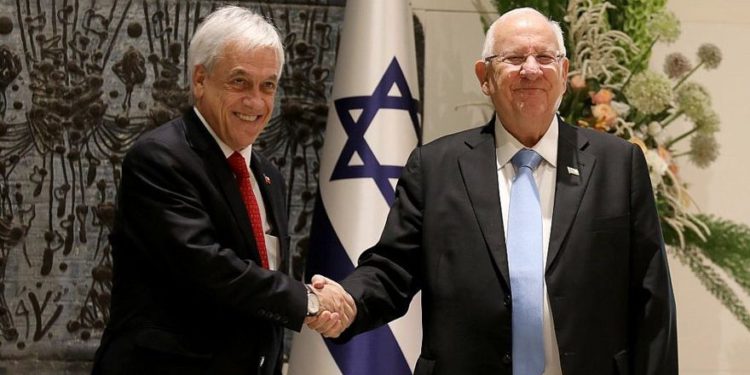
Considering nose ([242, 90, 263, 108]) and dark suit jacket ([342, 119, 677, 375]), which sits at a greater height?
nose ([242, 90, 263, 108])

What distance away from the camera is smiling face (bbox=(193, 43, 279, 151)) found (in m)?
2.91

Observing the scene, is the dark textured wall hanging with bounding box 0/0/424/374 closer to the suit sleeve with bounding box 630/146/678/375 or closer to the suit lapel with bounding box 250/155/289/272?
the suit lapel with bounding box 250/155/289/272

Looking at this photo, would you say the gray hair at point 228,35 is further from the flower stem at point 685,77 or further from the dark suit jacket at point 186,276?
the flower stem at point 685,77

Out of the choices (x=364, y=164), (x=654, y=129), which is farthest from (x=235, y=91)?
(x=654, y=129)

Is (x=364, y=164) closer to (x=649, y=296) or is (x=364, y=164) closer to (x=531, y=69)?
(x=531, y=69)

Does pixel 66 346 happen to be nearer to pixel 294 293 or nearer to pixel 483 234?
pixel 294 293

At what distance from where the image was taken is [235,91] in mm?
2920

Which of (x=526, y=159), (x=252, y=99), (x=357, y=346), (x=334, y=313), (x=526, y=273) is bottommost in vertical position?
(x=357, y=346)

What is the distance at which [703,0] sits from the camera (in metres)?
5.03

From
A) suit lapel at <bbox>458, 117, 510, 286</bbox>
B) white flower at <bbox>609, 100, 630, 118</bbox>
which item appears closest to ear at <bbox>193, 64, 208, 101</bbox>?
suit lapel at <bbox>458, 117, 510, 286</bbox>

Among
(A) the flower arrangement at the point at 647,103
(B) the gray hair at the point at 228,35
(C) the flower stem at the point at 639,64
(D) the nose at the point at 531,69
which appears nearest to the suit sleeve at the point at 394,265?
(D) the nose at the point at 531,69

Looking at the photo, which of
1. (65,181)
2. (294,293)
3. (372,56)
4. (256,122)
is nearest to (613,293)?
(294,293)

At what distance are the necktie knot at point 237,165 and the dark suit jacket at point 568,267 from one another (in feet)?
1.45

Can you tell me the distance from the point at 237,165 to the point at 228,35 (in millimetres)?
344
